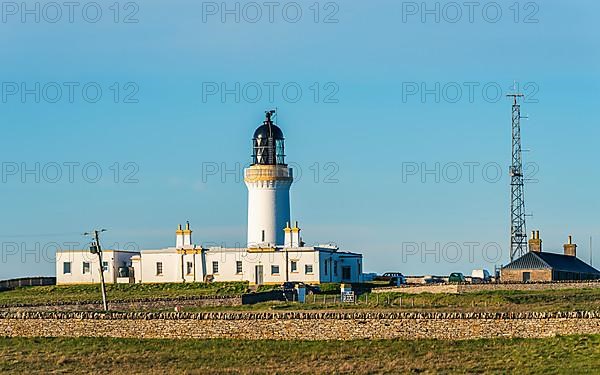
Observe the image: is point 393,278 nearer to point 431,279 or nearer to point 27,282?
point 431,279

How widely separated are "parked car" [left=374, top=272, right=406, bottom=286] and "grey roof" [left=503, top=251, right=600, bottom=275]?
7.29 metres

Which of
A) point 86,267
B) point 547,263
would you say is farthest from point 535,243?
point 86,267

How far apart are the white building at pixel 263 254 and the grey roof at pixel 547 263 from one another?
32.7ft

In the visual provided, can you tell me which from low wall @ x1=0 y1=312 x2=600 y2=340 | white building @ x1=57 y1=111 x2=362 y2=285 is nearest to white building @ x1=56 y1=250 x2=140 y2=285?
white building @ x1=57 y1=111 x2=362 y2=285

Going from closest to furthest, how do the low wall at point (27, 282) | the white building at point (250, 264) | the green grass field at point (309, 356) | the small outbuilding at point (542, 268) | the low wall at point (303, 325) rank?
the green grass field at point (309, 356) → the low wall at point (303, 325) → the small outbuilding at point (542, 268) → the white building at point (250, 264) → the low wall at point (27, 282)

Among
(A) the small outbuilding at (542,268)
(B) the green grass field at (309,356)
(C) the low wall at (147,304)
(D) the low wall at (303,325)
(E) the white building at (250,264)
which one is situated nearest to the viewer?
(B) the green grass field at (309,356)

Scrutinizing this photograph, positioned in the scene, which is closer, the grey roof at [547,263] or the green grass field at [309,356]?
the green grass field at [309,356]

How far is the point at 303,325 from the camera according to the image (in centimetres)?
3656

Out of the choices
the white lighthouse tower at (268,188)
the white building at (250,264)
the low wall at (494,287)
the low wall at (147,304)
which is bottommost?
the low wall at (147,304)

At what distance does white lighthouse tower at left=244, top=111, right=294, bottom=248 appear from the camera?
73.9 m

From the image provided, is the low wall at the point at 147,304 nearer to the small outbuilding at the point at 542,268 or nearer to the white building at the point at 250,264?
the white building at the point at 250,264

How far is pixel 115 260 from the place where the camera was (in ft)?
245

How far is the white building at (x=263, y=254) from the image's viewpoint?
228 feet

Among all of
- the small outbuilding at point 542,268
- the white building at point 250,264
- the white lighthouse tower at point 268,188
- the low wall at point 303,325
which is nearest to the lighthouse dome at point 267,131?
the white lighthouse tower at point 268,188
